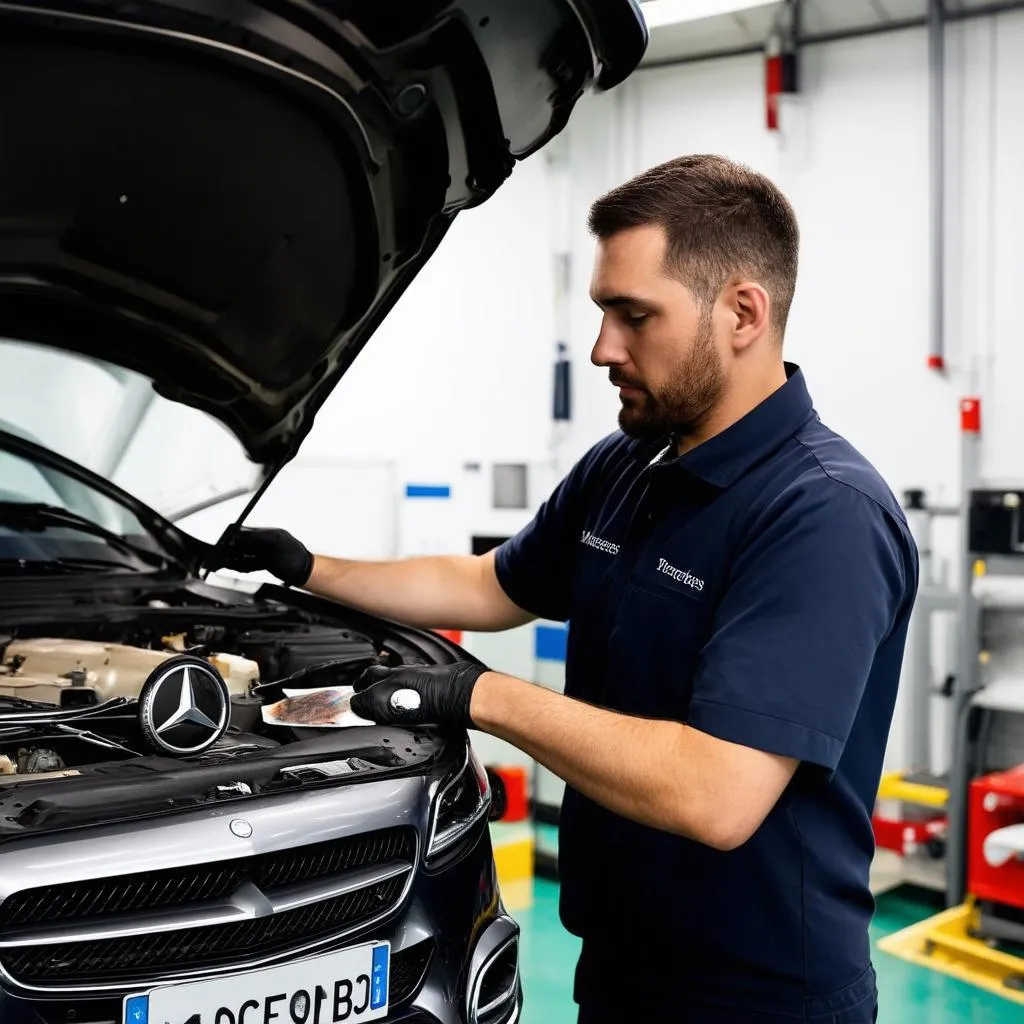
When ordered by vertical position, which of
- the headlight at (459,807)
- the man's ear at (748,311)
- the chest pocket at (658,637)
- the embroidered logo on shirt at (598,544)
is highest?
the man's ear at (748,311)

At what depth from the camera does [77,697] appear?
1.91 meters

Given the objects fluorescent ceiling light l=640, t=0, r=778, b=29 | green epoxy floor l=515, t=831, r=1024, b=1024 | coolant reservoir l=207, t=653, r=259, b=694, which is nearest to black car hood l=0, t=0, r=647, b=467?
coolant reservoir l=207, t=653, r=259, b=694

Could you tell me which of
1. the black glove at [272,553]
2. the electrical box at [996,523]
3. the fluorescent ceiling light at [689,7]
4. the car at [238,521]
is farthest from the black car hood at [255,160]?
the fluorescent ceiling light at [689,7]

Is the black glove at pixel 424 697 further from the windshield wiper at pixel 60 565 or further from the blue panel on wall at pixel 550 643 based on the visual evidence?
the blue panel on wall at pixel 550 643

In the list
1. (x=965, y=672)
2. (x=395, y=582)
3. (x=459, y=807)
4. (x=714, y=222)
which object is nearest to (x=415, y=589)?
(x=395, y=582)

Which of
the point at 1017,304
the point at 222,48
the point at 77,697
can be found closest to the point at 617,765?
the point at 77,697

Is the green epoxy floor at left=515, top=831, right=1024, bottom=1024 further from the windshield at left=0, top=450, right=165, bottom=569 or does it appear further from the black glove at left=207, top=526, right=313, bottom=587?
the windshield at left=0, top=450, right=165, bottom=569

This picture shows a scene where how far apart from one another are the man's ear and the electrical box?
2.46 metres

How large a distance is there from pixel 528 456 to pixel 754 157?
71.2 inches

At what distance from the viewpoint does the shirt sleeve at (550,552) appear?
2.20m

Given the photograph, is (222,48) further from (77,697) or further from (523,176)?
(523,176)

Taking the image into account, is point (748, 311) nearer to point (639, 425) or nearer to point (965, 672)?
point (639, 425)

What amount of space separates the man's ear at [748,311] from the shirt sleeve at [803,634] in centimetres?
26

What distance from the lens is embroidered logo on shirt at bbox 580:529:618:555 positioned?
6.42 ft
